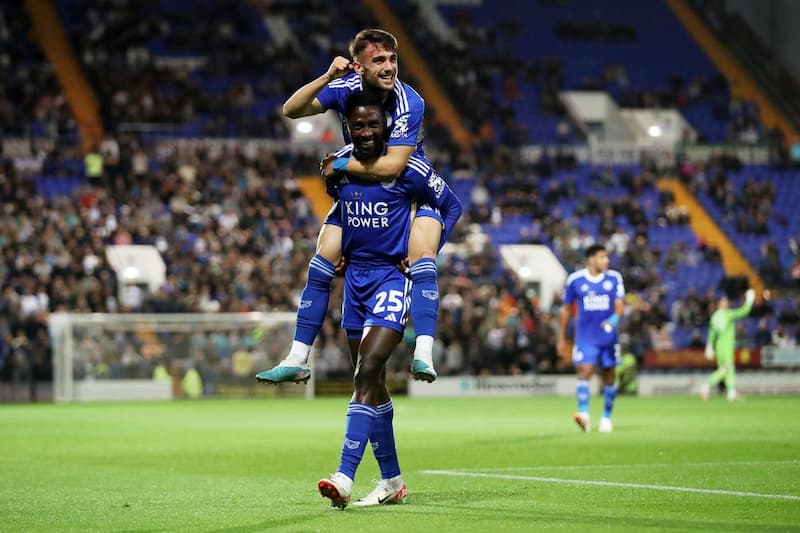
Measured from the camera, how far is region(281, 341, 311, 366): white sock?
30.6ft

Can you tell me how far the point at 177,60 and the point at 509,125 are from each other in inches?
483

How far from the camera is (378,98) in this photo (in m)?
9.32

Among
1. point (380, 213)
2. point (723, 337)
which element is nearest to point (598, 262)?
point (380, 213)

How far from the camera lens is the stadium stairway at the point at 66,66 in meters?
45.7

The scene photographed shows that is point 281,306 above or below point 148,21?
below

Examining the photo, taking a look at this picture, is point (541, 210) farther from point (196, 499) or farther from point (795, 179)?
point (196, 499)

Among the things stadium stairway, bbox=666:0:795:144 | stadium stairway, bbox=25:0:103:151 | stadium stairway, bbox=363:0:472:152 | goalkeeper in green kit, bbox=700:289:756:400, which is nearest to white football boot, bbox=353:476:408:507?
goalkeeper in green kit, bbox=700:289:756:400

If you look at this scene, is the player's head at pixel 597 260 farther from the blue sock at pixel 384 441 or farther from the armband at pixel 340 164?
the armband at pixel 340 164

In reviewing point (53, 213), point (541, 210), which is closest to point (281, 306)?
point (53, 213)

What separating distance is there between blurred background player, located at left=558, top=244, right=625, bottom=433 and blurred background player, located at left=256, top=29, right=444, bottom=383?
1089 centimetres

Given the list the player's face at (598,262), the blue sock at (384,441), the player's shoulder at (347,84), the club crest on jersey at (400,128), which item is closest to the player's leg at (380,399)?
the blue sock at (384,441)

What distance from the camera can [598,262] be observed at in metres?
20.2

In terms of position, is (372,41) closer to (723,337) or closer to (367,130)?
(367,130)

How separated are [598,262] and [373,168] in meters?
11.4
